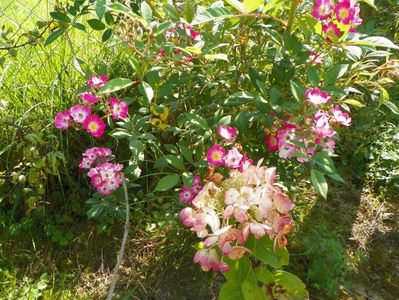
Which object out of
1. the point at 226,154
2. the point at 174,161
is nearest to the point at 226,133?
the point at 226,154

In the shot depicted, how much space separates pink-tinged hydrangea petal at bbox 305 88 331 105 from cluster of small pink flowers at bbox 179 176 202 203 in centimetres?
44

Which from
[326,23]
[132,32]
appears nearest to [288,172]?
[326,23]

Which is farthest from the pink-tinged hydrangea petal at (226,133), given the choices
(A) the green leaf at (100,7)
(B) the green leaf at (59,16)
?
(B) the green leaf at (59,16)

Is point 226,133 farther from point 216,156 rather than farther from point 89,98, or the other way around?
point 89,98

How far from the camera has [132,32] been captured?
1.47 meters

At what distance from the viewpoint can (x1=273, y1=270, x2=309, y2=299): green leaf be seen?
4.64 feet

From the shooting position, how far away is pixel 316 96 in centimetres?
140

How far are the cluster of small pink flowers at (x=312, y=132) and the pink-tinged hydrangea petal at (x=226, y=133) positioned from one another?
5.5 inches

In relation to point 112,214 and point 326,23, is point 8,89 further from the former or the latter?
point 326,23

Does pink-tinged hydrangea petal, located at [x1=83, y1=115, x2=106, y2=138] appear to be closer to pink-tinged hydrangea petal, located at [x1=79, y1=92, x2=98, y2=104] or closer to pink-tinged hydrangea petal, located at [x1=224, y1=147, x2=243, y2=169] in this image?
pink-tinged hydrangea petal, located at [x1=79, y1=92, x2=98, y2=104]

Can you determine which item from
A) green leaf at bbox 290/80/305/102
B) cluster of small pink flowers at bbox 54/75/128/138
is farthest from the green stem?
cluster of small pink flowers at bbox 54/75/128/138

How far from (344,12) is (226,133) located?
49 cm

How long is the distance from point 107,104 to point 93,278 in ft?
2.14

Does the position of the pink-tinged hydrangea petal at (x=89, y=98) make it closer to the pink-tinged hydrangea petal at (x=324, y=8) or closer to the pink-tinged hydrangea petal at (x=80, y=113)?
the pink-tinged hydrangea petal at (x=80, y=113)
